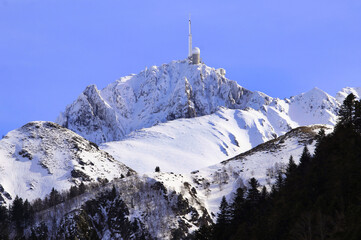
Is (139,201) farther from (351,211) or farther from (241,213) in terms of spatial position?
(351,211)

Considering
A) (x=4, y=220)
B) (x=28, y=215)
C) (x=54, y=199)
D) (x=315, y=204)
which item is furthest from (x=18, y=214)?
(x=315, y=204)

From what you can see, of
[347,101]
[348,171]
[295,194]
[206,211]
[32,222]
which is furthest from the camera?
[206,211]

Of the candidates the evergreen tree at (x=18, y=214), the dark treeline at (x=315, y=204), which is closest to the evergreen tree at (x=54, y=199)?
the evergreen tree at (x=18, y=214)

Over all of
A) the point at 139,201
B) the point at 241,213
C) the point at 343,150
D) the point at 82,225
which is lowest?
the point at 82,225

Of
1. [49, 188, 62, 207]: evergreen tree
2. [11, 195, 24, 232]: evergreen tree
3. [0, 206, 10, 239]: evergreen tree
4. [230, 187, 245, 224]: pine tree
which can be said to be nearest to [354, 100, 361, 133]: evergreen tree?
[230, 187, 245, 224]: pine tree

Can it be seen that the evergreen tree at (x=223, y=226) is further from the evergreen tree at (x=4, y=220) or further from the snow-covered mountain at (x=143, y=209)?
the evergreen tree at (x=4, y=220)

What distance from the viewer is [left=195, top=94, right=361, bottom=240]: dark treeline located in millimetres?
60969

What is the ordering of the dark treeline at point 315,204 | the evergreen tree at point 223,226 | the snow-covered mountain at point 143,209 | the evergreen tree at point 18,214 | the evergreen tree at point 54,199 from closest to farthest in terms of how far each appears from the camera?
the dark treeline at point 315,204 → the evergreen tree at point 223,226 → the snow-covered mountain at point 143,209 → the evergreen tree at point 18,214 → the evergreen tree at point 54,199

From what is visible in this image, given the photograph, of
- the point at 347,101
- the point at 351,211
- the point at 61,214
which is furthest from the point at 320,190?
the point at 61,214

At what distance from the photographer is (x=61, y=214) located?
548 feet

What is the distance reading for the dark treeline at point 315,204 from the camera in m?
61.0

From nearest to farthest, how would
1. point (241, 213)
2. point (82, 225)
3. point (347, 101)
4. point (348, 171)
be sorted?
point (82, 225) < point (348, 171) < point (241, 213) < point (347, 101)

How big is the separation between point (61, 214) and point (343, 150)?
110456 mm

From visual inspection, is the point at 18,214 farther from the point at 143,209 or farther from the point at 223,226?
the point at 223,226
